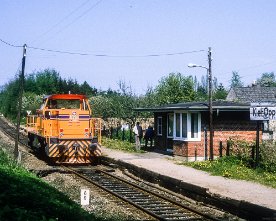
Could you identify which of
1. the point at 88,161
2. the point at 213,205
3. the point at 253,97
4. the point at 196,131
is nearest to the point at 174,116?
the point at 196,131

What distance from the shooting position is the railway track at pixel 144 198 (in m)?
11.0

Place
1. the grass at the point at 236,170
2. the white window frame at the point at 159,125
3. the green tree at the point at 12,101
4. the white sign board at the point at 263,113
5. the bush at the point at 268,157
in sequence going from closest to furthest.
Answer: the grass at the point at 236,170 → the white sign board at the point at 263,113 → the bush at the point at 268,157 → the white window frame at the point at 159,125 → the green tree at the point at 12,101

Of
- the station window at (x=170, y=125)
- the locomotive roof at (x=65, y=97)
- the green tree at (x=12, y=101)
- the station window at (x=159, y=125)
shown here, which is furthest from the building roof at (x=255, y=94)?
the locomotive roof at (x=65, y=97)

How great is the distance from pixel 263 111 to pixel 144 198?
6.07 metres

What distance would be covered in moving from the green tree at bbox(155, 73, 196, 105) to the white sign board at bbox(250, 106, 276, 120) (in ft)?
119

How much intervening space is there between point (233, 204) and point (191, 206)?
1290mm

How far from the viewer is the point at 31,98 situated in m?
69.1

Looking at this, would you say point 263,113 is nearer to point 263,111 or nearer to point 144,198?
point 263,111

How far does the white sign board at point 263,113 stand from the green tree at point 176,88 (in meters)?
36.4

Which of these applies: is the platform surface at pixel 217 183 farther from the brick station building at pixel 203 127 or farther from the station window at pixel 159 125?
the station window at pixel 159 125

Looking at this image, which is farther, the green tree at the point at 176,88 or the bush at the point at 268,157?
the green tree at the point at 176,88

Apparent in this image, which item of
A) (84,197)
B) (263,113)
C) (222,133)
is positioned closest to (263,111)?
(263,113)

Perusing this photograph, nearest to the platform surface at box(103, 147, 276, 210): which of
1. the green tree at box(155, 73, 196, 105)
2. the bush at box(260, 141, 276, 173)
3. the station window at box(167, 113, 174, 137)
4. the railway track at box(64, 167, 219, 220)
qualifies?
the railway track at box(64, 167, 219, 220)

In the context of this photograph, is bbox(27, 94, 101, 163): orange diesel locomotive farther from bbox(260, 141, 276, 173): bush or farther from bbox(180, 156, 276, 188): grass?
bbox(260, 141, 276, 173): bush
